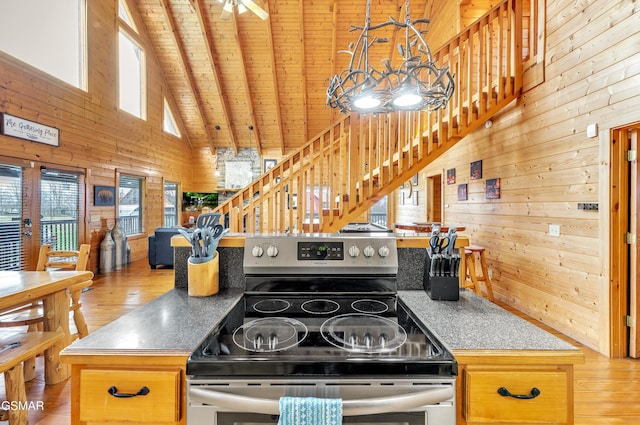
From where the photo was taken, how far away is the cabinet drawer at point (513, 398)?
91 centimetres

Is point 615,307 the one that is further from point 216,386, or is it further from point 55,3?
point 55,3

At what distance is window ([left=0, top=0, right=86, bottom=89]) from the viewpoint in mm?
4129

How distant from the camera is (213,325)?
Answer: 3.67 ft

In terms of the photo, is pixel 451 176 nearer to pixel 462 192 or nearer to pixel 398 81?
pixel 462 192

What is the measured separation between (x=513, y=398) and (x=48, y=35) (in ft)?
21.9

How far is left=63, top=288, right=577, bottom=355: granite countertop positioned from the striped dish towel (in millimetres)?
325

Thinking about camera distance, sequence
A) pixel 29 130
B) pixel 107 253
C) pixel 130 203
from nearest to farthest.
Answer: pixel 29 130 < pixel 107 253 < pixel 130 203

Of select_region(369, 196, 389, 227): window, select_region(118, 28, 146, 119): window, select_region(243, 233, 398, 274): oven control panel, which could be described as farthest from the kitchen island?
select_region(369, 196, 389, 227): window

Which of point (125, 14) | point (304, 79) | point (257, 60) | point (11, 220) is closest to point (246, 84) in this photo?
point (257, 60)

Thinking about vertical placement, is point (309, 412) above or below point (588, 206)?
below

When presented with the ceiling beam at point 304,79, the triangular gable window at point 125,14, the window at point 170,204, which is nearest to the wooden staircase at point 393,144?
the ceiling beam at point 304,79

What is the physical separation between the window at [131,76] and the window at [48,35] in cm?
118

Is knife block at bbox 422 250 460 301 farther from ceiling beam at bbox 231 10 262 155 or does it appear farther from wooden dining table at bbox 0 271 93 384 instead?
ceiling beam at bbox 231 10 262 155

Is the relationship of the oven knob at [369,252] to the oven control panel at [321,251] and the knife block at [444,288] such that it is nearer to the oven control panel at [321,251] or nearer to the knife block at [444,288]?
the oven control panel at [321,251]
